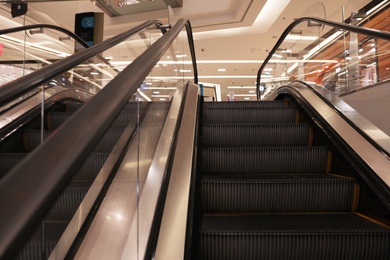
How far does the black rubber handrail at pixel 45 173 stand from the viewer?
1.64 feet

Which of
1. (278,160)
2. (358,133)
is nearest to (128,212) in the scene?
(278,160)

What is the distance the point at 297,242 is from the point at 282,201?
453 mm

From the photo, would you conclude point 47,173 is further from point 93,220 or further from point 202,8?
point 202,8

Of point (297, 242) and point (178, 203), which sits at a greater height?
point (178, 203)

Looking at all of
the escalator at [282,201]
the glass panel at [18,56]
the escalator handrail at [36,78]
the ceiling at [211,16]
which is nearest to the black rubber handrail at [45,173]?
the escalator handrail at [36,78]

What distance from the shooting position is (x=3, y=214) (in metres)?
0.50

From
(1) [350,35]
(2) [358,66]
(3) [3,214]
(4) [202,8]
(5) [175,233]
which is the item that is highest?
(4) [202,8]

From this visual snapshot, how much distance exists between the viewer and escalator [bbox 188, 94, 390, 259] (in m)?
1.83

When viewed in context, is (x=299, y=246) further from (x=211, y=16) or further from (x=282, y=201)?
(x=211, y=16)

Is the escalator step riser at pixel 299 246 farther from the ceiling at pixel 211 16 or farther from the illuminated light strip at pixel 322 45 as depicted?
the ceiling at pixel 211 16

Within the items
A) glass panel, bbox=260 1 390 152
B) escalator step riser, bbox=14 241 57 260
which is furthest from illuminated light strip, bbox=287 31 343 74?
escalator step riser, bbox=14 241 57 260

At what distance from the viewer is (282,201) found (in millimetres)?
2260

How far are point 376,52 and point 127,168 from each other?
336 cm

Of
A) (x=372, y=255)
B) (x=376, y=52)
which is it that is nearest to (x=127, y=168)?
(x=372, y=255)
